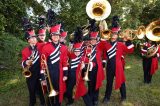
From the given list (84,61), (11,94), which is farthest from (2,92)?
(84,61)

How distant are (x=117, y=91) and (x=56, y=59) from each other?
3.21m

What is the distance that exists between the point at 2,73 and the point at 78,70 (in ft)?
15.0

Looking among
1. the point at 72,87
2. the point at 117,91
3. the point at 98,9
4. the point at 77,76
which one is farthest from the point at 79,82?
the point at 117,91

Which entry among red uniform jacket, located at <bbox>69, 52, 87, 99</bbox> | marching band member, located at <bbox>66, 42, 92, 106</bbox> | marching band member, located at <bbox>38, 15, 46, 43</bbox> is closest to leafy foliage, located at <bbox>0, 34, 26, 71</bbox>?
marching band member, located at <bbox>38, 15, 46, 43</bbox>

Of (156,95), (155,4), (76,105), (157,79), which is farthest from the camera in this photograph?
(155,4)

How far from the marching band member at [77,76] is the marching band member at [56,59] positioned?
0.43 metres

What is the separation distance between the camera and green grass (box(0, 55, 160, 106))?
32.1 ft

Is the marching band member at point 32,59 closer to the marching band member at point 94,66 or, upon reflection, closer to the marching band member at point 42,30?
the marching band member at point 42,30

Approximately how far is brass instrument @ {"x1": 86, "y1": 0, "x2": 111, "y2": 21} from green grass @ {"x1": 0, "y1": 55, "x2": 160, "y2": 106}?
7.18 feet

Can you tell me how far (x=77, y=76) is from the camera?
8523 mm

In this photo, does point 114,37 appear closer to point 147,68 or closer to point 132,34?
point 132,34

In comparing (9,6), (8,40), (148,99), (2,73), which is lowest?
(148,99)

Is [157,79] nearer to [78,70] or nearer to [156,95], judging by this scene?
[156,95]

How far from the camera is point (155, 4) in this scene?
17.4m
